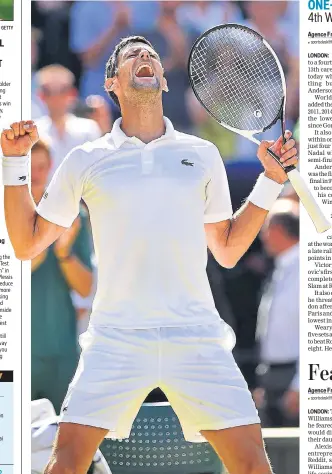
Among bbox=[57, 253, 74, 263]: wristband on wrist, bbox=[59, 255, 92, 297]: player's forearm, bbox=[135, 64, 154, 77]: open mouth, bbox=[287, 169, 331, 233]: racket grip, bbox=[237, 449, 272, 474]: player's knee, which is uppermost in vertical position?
bbox=[135, 64, 154, 77]: open mouth

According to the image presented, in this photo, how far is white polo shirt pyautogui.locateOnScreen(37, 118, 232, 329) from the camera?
281 centimetres

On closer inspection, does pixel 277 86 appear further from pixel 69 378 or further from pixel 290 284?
pixel 69 378

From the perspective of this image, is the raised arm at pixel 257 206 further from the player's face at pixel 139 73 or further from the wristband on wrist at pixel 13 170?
the wristband on wrist at pixel 13 170

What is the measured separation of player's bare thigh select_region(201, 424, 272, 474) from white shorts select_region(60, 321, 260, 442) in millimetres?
23

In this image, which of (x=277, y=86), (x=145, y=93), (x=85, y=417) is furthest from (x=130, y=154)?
(x=85, y=417)

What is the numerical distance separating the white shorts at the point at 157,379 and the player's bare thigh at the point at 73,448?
0.07 feet

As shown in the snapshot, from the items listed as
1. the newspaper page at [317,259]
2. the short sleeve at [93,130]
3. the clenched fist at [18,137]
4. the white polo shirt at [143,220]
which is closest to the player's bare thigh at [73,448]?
the white polo shirt at [143,220]

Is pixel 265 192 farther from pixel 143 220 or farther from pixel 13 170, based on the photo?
pixel 13 170

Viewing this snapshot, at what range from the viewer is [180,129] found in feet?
11.5

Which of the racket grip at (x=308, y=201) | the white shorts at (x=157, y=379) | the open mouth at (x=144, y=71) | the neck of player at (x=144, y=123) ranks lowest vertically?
the white shorts at (x=157, y=379)

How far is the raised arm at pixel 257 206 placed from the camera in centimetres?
292

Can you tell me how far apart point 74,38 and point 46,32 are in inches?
4.7

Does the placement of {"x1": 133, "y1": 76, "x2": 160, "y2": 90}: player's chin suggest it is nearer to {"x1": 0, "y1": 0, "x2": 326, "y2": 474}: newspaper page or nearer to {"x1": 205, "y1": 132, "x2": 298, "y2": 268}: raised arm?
{"x1": 205, "y1": 132, "x2": 298, "y2": 268}: raised arm

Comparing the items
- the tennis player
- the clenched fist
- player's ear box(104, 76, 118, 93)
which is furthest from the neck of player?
the clenched fist
